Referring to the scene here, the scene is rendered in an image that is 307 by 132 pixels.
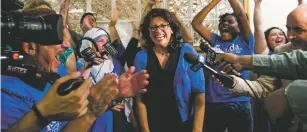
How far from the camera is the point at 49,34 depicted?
3.19 ft

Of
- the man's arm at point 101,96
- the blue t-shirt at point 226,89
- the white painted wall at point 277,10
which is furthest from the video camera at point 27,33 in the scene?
the white painted wall at point 277,10

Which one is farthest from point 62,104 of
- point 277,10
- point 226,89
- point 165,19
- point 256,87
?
point 277,10

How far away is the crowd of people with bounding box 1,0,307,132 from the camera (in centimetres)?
113

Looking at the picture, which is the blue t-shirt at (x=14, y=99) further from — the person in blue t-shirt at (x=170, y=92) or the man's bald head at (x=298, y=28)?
the man's bald head at (x=298, y=28)

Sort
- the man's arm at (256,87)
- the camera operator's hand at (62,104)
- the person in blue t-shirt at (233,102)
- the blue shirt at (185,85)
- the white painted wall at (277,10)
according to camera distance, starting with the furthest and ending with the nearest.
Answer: the white painted wall at (277,10), the person in blue t-shirt at (233,102), the blue shirt at (185,85), the man's arm at (256,87), the camera operator's hand at (62,104)

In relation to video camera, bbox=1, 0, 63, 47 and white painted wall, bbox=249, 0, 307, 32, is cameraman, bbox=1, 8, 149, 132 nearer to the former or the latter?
video camera, bbox=1, 0, 63, 47

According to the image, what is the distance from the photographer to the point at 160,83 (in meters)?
2.25

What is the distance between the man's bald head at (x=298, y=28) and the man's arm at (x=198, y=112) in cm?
68

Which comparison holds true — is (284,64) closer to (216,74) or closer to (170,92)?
(216,74)

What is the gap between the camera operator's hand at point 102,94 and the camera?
1.35 meters

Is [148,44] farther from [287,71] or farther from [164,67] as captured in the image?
[287,71]

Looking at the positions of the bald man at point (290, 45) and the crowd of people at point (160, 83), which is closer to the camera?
the crowd of people at point (160, 83)

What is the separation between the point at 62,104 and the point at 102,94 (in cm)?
43

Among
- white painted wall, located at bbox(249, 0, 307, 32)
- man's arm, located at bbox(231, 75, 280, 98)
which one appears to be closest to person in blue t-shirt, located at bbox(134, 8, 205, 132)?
man's arm, located at bbox(231, 75, 280, 98)
